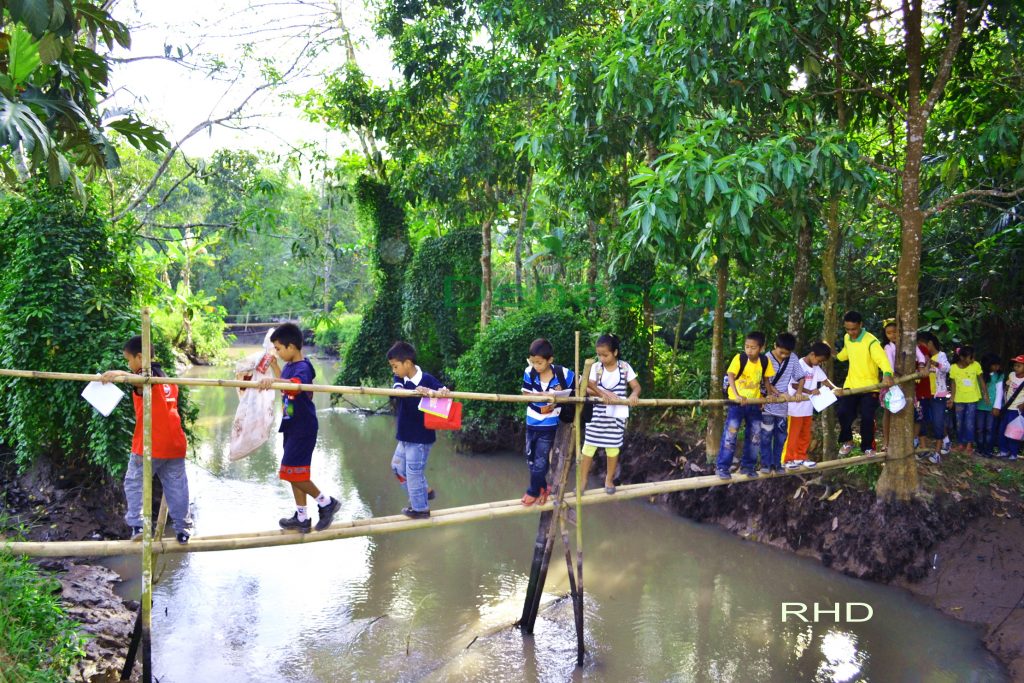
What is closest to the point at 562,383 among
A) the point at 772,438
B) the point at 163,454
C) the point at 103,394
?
the point at 772,438

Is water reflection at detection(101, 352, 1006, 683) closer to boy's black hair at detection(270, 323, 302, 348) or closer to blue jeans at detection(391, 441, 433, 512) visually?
blue jeans at detection(391, 441, 433, 512)

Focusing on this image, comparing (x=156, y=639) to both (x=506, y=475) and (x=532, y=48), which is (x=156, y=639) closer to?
(x=506, y=475)

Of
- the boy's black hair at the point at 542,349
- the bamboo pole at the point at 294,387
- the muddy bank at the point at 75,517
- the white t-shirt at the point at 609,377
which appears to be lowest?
the muddy bank at the point at 75,517

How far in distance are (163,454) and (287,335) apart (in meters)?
1.03

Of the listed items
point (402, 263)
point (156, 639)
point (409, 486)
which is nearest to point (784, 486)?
point (409, 486)

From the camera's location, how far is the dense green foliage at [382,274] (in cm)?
1252

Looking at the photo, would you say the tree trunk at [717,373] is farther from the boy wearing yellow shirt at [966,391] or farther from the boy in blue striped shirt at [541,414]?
the boy in blue striped shirt at [541,414]

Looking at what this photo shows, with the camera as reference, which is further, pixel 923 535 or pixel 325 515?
pixel 923 535

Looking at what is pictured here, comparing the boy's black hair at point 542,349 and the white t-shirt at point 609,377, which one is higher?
the boy's black hair at point 542,349

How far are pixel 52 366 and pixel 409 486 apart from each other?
3982 millimetres

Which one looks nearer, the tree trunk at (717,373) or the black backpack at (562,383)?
the black backpack at (562,383)

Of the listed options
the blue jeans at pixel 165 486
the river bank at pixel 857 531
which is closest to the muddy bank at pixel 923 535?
the river bank at pixel 857 531

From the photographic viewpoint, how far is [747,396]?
5.72 meters

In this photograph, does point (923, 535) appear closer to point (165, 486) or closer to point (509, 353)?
point (509, 353)
